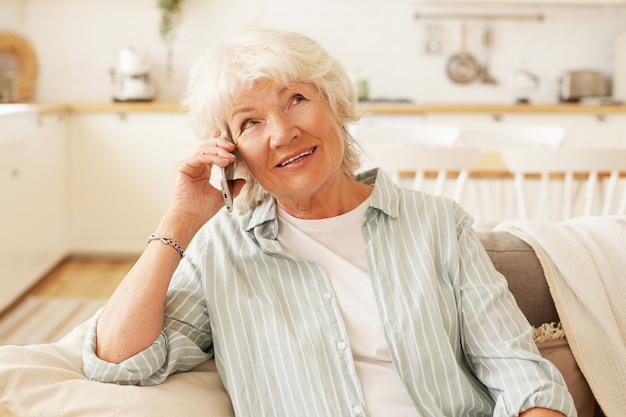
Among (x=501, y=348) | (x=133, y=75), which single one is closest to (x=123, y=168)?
(x=133, y=75)

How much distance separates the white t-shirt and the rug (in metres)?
2.17

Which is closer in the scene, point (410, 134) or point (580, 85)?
point (410, 134)

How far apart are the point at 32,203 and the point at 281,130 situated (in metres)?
2.94

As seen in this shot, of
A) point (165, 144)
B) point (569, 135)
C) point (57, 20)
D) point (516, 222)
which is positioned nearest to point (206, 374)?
point (516, 222)

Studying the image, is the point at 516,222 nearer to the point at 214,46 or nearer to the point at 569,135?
the point at 214,46

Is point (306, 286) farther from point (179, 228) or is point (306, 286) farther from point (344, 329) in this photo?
point (179, 228)

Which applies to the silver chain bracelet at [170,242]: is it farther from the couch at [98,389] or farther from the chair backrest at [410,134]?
the chair backrest at [410,134]

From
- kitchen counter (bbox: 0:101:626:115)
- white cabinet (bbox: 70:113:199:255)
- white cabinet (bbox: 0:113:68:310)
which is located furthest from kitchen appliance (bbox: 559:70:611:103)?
white cabinet (bbox: 0:113:68:310)

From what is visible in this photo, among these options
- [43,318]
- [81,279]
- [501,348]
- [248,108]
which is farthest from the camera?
[81,279]

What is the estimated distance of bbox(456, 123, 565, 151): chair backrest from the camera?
3.65 metres

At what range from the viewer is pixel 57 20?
16.6 ft

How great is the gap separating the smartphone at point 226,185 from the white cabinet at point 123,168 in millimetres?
3047

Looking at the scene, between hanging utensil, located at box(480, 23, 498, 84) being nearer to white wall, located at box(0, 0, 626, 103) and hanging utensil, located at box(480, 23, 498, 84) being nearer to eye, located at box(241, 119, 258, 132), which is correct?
white wall, located at box(0, 0, 626, 103)

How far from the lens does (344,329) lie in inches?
56.7
